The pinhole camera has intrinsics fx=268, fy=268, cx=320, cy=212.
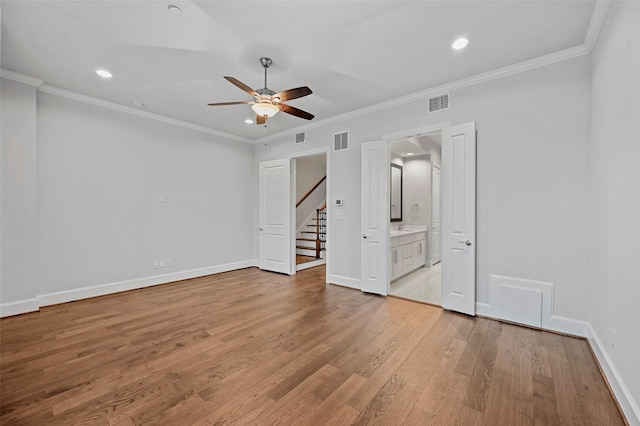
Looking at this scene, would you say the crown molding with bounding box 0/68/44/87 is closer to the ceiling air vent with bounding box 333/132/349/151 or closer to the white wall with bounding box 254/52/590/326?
the ceiling air vent with bounding box 333/132/349/151

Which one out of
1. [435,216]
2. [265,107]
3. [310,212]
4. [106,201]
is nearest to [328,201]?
[265,107]

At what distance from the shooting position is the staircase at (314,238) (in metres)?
6.88

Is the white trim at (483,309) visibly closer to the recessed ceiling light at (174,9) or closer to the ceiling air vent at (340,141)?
the ceiling air vent at (340,141)

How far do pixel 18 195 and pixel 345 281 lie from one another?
4689mm

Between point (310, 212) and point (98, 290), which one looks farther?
point (310, 212)

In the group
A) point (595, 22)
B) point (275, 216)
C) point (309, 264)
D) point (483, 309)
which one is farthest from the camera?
point (309, 264)

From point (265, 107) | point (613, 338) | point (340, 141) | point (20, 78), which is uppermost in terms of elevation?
point (20, 78)

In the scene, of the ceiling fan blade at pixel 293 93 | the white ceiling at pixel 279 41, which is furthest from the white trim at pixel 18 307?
the ceiling fan blade at pixel 293 93

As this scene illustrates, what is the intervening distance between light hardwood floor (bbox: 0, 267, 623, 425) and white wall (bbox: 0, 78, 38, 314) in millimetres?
414

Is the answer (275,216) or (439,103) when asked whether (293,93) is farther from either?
(275,216)

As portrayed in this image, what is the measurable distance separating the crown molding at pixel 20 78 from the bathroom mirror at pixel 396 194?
244 inches

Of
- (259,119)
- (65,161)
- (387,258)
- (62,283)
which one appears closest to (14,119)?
(65,161)

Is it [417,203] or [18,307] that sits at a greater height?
[417,203]

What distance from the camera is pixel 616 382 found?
6.15ft
